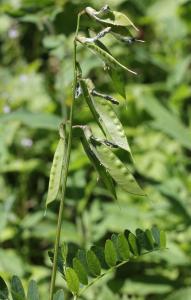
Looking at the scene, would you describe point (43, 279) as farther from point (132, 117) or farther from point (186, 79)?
point (186, 79)

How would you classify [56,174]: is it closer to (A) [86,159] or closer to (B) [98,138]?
(B) [98,138]

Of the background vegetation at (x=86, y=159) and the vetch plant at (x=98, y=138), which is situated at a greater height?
the vetch plant at (x=98, y=138)

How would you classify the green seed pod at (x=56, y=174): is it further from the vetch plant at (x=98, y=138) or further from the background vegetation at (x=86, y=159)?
the background vegetation at (x=86, y=159)

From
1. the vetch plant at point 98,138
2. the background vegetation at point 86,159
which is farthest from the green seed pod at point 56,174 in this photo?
the background vegetation at point 86,159

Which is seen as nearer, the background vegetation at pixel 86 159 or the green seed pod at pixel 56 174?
the green seed pod at pixel 56 174

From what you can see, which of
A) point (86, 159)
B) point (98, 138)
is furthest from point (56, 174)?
point (86, 159)

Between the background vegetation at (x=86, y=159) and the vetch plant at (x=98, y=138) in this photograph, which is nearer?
the vetch plant at (x=98, y=138)

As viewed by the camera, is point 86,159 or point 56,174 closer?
point 56,174

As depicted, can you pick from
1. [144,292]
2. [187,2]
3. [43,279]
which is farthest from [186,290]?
[187,2]

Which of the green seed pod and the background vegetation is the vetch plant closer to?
the green seed pod
